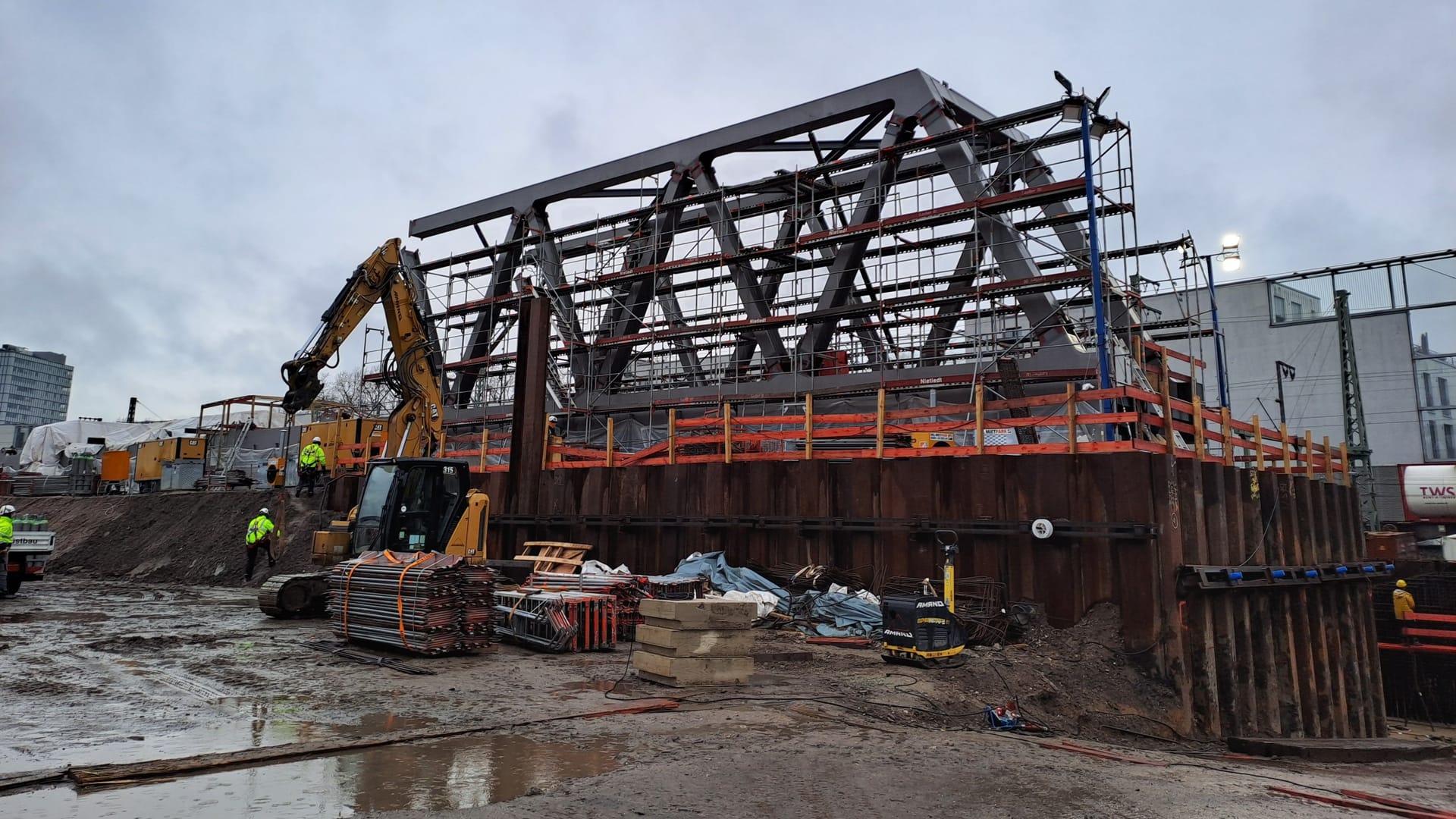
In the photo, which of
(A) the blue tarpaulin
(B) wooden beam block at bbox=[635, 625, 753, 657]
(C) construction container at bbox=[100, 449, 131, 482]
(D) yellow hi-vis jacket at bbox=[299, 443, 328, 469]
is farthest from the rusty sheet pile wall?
(C) construction container at bbox=[100, 449, 131, 482]

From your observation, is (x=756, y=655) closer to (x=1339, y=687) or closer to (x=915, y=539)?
(x=915, y=539)

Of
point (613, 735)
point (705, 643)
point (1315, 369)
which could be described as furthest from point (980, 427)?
point (1315, 369)

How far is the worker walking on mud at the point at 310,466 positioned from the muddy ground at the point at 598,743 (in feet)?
41.4

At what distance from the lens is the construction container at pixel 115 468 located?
33594mm

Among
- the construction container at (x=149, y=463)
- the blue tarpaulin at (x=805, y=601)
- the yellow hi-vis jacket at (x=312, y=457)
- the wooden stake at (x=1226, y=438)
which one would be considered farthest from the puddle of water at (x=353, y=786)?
the construction container at (x=149, y=463)

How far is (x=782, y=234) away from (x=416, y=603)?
17.7m

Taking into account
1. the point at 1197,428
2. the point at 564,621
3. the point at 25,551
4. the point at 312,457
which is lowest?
the point at 564,621

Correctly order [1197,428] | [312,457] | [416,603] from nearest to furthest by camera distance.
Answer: [416,603] → [1197,428] → [312,457]

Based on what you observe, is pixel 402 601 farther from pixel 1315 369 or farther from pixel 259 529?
pixel 1315 369

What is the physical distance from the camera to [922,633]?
918cm

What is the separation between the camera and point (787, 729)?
6.68m

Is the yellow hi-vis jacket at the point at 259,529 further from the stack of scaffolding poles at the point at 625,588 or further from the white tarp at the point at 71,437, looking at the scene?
the white tarp at the point at 71,437

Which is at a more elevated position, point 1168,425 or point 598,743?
point 1168,425

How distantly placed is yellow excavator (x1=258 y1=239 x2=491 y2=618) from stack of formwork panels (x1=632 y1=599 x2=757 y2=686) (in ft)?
14.9
